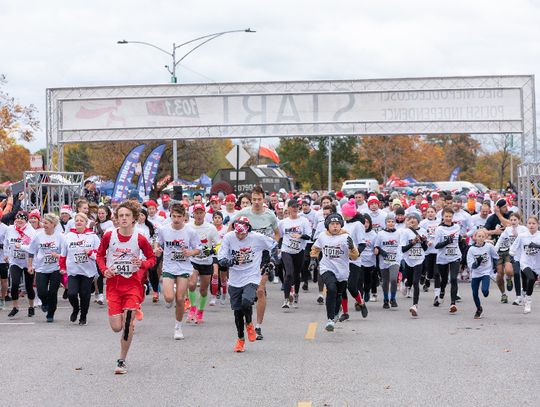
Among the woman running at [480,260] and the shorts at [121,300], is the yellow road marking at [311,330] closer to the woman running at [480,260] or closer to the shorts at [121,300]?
the woman running at [480,260]

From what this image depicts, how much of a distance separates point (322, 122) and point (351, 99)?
1.08 meters

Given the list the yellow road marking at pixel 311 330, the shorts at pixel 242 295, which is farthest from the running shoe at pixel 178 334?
the yellow road marking at pixel 311 330

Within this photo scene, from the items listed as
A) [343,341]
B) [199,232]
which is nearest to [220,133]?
[199,232]

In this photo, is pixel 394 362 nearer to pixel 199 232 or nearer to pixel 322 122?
pixel 199 232

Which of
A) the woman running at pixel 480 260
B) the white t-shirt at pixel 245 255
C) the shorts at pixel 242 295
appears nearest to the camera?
the shorts at pixel 242 295

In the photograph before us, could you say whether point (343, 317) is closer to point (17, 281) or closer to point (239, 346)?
point (239, 346)

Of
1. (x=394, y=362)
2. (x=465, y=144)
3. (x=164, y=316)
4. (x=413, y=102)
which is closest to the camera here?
(x=394, y=362)

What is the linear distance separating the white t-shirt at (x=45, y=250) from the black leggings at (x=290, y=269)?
3785 millimetres

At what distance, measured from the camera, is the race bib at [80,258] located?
46.7ft

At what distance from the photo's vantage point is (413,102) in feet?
91.5

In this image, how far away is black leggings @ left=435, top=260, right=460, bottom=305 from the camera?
15266 millimetres

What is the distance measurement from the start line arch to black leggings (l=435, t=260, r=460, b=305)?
1186 centimetres

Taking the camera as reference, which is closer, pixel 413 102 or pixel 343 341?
pixel 343 341

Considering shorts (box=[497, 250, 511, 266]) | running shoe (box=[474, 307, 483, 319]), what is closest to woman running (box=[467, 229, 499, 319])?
running shoe (box=[474, 307, 483, 319])
